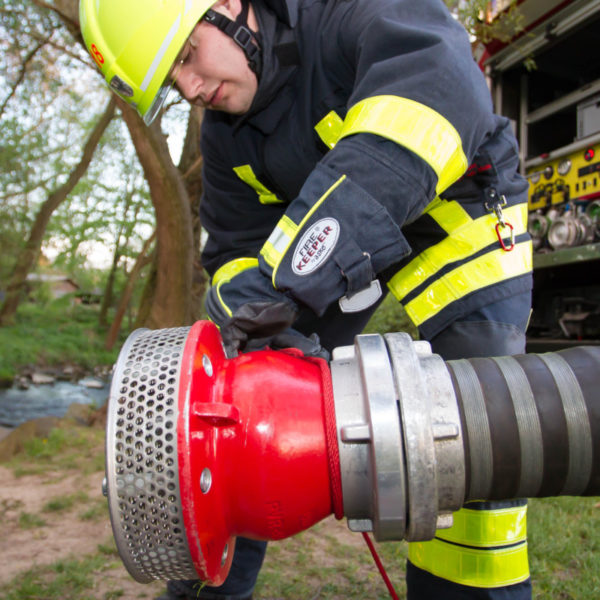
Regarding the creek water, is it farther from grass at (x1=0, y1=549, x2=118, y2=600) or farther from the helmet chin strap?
the helmet chin strap

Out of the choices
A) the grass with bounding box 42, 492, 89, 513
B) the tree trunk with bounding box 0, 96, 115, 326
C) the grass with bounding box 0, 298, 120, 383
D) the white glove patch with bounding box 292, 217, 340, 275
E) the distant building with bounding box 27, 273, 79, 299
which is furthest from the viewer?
the distant building with bounding box 27, 273, 79, 299

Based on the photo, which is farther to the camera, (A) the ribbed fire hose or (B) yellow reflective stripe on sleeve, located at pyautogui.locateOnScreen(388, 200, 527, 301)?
(B) yellow reflective stripe on sleeve, located at pyautogui.locateOnScreen(388, 200, 527, 301)

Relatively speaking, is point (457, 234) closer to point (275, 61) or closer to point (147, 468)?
point (275, 61)

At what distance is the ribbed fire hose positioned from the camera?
76 cm

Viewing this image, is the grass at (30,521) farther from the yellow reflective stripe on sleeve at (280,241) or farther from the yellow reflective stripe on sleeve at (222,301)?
the yellow reflective stripe on sleeve at (280,241)

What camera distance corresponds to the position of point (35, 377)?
45.6ft

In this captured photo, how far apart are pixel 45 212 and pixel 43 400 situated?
3647mm

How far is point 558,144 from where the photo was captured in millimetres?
4555

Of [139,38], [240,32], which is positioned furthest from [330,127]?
[139,38]

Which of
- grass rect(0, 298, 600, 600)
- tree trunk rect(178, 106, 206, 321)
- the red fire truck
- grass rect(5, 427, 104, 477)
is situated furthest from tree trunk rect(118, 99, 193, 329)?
the red fire truck

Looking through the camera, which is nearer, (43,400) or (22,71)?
(22,71)

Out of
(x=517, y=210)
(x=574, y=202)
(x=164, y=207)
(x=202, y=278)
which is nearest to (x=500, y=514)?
(x=517, y=210)

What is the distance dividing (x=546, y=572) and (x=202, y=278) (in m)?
5.36

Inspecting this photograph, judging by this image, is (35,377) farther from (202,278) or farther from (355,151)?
(355,151)
